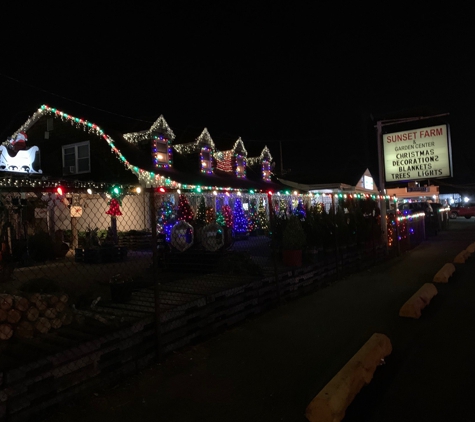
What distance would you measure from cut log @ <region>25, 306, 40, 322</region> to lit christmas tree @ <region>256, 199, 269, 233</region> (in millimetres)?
12247

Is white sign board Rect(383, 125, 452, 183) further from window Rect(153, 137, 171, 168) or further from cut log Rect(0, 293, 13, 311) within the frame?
cut log Rect(0, 293, 13, 311)

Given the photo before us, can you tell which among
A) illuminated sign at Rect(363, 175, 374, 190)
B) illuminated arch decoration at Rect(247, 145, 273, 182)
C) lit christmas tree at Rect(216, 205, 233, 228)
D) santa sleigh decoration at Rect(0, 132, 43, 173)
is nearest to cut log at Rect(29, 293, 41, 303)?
santa sleigh decoration at Rect(0, 132, 43, 173)

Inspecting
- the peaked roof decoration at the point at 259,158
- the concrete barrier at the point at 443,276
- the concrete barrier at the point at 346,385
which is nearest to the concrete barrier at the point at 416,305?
the concrete barrier at the point at 346,385

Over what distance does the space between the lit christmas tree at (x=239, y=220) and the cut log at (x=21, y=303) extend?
42.3ft

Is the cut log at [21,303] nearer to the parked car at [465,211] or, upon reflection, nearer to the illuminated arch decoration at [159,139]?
the illuminated arch decoration at [159,139]

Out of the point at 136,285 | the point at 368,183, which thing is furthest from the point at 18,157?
the point at 368,183

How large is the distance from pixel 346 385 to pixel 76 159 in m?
15.8

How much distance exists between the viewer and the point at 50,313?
4164 mm

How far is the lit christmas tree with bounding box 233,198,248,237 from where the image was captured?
679 inches

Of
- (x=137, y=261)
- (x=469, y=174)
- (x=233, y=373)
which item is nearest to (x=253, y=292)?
(x=233, y=373)

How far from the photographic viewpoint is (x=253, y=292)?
6.48 meters

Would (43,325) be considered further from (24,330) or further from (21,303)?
(21,303)

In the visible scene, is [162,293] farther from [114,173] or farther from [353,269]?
[114,173]

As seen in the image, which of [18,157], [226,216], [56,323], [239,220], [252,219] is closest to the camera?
[56,323]
